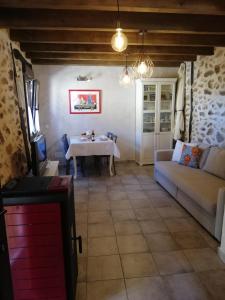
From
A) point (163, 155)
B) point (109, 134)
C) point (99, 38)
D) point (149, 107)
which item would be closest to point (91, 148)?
point (109, 134)

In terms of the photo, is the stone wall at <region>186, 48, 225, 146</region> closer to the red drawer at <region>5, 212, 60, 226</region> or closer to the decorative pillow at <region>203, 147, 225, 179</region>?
the decorative pillow at <region>203, 147, 225, 179</region>

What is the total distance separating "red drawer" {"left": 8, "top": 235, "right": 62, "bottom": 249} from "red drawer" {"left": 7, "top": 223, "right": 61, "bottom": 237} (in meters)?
0.03

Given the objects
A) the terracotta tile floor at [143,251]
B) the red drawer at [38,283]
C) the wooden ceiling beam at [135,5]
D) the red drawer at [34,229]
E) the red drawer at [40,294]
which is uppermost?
Answer: the wooden ceiling beam at [135,5]

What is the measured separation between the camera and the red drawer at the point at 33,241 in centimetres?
160

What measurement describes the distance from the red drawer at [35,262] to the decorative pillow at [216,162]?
2.73 m

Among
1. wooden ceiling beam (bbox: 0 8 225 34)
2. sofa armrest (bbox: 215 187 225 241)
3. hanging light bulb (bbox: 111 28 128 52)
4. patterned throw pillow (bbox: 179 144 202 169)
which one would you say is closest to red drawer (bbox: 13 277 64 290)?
sofa armrest (bbox: 215 187 225 241)

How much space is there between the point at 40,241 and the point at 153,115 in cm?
454

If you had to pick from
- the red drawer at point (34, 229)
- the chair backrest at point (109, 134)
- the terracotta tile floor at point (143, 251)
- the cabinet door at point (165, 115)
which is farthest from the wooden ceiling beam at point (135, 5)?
the chair backrest at point (109, 134)

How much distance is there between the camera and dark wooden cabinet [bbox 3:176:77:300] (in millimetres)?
1569

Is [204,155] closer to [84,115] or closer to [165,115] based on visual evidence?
[165,115]

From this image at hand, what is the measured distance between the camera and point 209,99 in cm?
429

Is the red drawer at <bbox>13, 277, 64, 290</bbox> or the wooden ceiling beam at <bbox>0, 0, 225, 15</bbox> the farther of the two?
the wooden ceiling beam at <bbox>0, 0, 225, 15</bbox>

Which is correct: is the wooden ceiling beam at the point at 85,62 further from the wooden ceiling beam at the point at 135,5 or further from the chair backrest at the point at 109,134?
the wooden ceiling beam at the point at 135,5

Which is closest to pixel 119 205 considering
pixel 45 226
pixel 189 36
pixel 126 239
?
pixel 126 239
